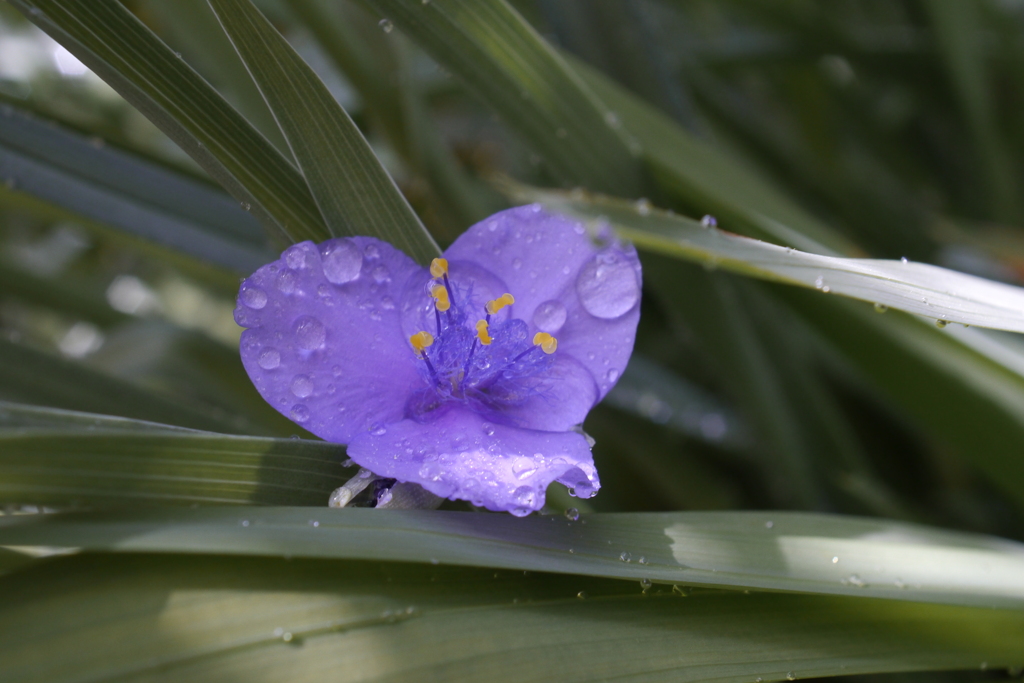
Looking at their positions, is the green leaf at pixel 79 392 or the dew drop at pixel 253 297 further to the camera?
the green leaf at pixel 79 392

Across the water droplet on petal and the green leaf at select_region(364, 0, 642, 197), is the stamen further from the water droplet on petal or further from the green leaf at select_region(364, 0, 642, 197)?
the green leaf at select_region(364, 0, 642, 197)

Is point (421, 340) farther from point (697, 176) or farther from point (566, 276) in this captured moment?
point (697, 176)

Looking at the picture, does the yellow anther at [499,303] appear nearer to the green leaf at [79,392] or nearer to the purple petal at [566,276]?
the purple petal at [566,276]

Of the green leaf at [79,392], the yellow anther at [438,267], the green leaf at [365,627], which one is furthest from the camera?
the green leaf at [79,392]

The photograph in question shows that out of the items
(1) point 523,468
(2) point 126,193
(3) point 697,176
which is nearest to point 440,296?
(1) point 523,468

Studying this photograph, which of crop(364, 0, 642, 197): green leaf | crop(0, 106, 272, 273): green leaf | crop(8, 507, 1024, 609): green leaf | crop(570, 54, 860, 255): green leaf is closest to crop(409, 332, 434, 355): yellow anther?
crop(8, 507, 1024, 609): green leaf

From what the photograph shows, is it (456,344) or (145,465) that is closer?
(145,465)


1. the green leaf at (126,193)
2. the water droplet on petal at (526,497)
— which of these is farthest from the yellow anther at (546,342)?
the green leaf at (126,193)
